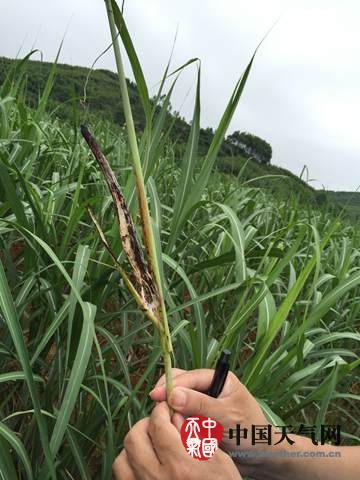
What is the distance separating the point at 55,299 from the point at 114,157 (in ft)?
3.64

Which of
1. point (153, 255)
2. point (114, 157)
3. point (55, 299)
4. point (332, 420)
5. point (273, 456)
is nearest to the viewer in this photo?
point (153, 255)

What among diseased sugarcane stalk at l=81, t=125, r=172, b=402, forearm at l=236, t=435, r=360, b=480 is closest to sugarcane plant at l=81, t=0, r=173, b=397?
diseased sugarcane stalk at l=81, t=125, r=172, b=402

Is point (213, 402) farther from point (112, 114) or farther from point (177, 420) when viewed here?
point (112, 114)

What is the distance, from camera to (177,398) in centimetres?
54

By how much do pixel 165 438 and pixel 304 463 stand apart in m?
0.38

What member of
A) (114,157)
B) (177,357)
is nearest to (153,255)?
(177,357)

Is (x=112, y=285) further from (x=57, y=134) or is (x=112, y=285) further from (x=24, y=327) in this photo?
(x=57, y=134)

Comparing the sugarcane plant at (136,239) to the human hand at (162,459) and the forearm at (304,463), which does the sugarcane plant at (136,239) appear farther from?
the forearm at (304,463)

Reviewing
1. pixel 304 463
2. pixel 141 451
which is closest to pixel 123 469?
pixel 141 451

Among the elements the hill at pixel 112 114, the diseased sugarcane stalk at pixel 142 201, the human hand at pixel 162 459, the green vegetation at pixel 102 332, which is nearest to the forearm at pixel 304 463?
the green vegetation at pixel 102 332

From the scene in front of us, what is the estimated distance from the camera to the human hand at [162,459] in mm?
516

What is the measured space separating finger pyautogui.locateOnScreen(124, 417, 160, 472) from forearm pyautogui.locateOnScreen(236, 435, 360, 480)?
0.28 meters

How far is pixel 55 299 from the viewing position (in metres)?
0.90

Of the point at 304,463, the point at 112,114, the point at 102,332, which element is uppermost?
the point at 112,114
